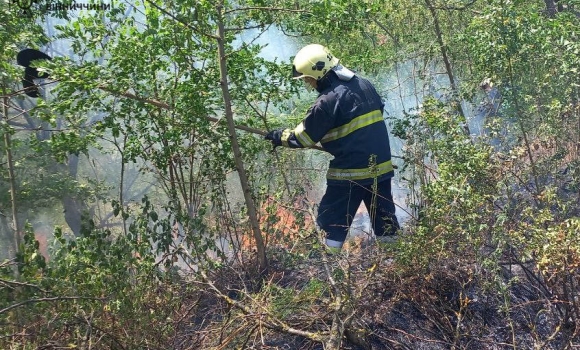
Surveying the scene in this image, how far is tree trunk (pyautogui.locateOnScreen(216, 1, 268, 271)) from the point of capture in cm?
434

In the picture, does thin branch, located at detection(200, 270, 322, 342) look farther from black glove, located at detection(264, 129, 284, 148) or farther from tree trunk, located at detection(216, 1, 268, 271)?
black glove, located at detection(264, 129, 284, 148)

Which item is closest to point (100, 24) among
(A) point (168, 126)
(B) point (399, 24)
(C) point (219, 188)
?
(A) point (168, 126)

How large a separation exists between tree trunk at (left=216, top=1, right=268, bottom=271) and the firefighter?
0.91ft

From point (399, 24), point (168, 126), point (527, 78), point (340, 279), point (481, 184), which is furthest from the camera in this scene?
point (399, 24)

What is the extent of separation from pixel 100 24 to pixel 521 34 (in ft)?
9.93

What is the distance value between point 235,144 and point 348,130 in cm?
86

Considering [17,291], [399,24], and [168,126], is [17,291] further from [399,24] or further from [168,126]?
[399,24]

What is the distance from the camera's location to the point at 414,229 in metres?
4.12

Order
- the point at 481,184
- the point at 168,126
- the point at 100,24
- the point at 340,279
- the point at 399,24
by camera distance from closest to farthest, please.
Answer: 1. the point at 340,279
2. the point at 481,184
3. the point at 100,24
4. the point at 168,126
5. the point at 399,24

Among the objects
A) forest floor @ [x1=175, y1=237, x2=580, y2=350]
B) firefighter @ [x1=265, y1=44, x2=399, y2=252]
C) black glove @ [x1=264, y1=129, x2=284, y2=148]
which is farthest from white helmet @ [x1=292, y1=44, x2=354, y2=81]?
forest floor @ [x1=175, y1=237, x2=580, y2=350]

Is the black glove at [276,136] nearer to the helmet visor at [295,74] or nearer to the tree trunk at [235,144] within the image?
the tree trunk at [235,144]

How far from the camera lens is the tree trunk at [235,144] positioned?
4340 millimetres

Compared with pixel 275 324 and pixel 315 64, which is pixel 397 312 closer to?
pixel 275 324

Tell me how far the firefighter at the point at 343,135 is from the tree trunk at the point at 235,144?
0.91 ft
